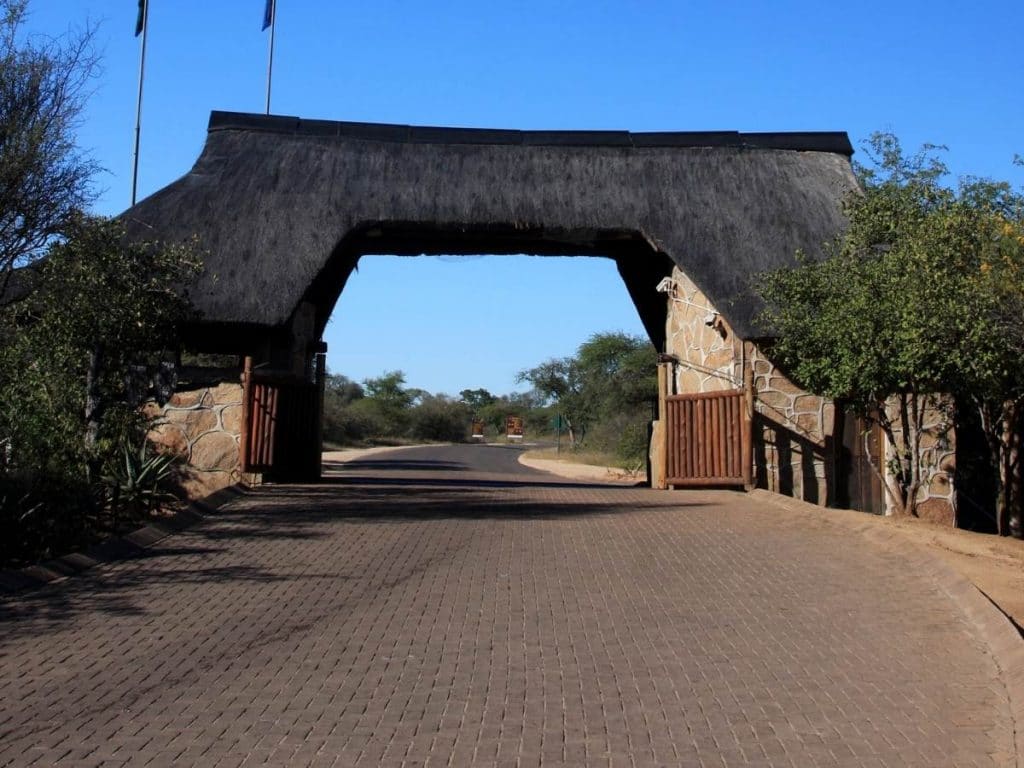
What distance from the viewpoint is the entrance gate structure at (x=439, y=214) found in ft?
60.9

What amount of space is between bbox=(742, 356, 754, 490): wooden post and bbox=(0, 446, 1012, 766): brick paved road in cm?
524

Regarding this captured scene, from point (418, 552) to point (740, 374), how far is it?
8.47 meters

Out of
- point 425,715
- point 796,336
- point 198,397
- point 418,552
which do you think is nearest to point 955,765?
point 425,715

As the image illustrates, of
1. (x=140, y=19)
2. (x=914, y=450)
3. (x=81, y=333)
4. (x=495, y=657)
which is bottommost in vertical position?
(x=495, y=657)

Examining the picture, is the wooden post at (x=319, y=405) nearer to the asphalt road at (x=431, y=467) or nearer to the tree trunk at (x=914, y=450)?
the asphalt road at (x=431, y=467)

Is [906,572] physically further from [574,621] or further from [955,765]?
[955,765]

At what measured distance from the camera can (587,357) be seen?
62.0 meters

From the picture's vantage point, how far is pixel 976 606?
28.4 feet

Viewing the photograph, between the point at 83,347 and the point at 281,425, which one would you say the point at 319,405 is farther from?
the point at 83,347

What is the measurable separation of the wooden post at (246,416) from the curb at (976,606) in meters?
8.21

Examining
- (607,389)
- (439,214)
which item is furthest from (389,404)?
(439,214)

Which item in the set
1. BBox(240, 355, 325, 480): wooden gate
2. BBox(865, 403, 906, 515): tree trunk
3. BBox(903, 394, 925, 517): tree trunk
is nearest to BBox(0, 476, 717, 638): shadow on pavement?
BBox(240, 355, 325, 480): wooden gate

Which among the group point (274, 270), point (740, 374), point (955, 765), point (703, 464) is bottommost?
point (955, 765)

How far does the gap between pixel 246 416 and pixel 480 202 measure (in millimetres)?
5633
